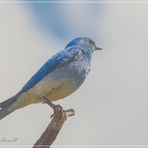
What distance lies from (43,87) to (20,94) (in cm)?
30

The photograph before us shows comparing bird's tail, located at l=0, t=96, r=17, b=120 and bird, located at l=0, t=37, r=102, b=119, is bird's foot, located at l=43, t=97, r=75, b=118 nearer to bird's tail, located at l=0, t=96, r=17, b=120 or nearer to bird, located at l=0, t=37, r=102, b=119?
bird, located at l=0, t=37, r=102, b=119

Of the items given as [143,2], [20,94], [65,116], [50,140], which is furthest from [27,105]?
[143,2]

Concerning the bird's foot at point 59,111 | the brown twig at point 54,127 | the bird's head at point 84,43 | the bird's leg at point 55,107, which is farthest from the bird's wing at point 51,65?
the brown twig at point 54,127

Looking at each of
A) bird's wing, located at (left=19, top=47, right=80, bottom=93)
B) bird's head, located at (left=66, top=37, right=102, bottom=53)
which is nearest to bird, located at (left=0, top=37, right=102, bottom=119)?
bird's wing, located at (left=19, top=47, right=80, bottom=93)

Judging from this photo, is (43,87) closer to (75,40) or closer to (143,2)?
(75,40)

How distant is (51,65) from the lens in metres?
8.37

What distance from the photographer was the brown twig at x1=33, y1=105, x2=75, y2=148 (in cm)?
698

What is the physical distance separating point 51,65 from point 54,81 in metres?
0.32

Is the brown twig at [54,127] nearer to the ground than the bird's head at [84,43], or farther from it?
nearer to the ground

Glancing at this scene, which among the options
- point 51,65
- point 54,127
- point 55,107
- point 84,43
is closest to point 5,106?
point 55,107

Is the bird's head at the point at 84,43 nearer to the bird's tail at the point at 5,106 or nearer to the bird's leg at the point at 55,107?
the bird's leg at the point at 55,107

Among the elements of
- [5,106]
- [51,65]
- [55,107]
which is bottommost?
[55,107]

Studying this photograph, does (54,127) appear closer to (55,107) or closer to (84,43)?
(55,107)

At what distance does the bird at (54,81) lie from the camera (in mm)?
8070
